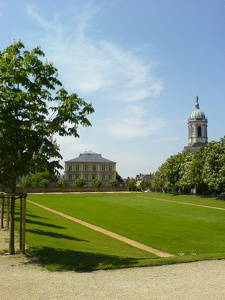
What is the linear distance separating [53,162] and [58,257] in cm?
349

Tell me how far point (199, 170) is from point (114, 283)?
61.1 m

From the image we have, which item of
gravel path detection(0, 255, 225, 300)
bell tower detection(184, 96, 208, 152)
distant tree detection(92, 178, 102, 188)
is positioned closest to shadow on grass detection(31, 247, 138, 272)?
gravel path detection(0, 255, 225, 300)

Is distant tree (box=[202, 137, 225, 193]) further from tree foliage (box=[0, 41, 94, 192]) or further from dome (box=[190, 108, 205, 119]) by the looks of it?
dome (box=[190, 108, 205, 119])

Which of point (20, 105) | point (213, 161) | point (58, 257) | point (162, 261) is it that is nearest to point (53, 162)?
point (20, 105)

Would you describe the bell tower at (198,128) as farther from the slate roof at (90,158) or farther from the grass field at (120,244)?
the grass field at (120,244)

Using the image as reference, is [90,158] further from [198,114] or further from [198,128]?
[198,114]

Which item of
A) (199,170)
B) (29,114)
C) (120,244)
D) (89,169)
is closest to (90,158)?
(89,169)

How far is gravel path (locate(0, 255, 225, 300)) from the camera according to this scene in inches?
315

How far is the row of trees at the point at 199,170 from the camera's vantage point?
59.1 m

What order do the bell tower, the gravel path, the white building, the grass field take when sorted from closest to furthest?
the gravel path
the grass field
the white building
the bell tower

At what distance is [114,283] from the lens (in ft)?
29.5

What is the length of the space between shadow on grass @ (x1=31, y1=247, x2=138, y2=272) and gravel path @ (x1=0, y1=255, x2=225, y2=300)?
506 millimetres

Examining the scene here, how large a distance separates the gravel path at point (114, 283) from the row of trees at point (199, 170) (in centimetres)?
4871

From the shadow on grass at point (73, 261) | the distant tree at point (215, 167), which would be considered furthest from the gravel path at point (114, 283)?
the distant tree at point (215, 167)
